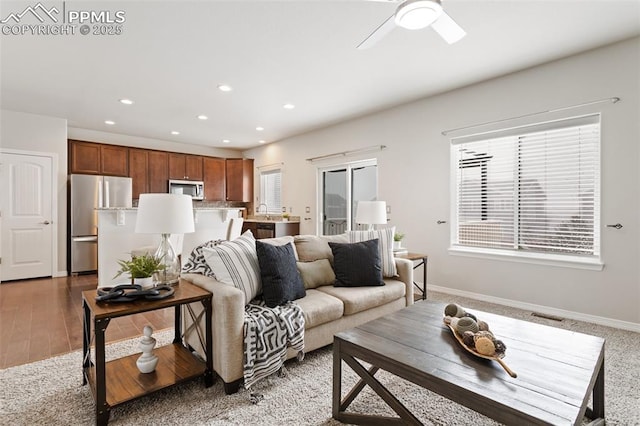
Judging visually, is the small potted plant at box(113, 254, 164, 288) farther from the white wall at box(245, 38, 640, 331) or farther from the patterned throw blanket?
the white wall at box(245, 38, 640, 331)

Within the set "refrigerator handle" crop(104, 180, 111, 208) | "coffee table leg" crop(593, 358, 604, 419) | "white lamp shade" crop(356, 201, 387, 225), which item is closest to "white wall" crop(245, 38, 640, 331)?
"white lamp shade" crop(356, 201, 387, 225)

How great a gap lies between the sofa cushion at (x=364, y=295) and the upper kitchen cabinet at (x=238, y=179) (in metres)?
5.34

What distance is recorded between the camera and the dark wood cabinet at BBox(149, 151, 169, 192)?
21.5ft

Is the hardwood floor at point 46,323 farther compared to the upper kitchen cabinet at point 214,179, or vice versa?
the upper kitchen cabinet at point 214,179

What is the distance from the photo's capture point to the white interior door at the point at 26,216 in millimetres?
4848

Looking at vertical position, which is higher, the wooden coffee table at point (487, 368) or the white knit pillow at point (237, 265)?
the white knit pillow at point (237, 265)

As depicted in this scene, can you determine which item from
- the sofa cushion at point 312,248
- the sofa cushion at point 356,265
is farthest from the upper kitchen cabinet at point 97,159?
the sofa cushion at point 356,265

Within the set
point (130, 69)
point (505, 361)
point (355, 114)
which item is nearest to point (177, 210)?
point (505, 361)

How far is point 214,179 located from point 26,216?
11.1 ft

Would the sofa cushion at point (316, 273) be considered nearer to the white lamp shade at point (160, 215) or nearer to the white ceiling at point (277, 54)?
the white lamp shade at point (160, 215)

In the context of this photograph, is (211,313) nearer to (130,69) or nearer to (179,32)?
(179,32)

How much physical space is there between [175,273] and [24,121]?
16.0 ft

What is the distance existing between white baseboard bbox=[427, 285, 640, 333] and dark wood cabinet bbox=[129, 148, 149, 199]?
5876 mm

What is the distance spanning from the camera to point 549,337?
1672mm
